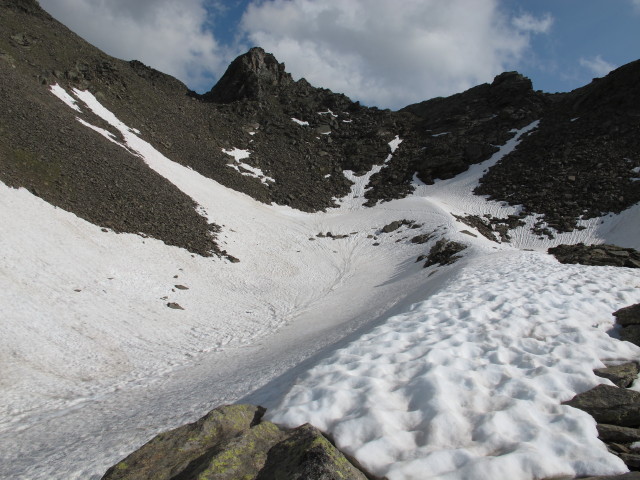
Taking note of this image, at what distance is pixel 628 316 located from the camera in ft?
25.7

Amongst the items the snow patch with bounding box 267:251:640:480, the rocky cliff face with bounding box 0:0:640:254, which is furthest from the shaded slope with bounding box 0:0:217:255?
the snow patch with bounding box 267:251:640:480

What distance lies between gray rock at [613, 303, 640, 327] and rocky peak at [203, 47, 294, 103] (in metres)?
74.5

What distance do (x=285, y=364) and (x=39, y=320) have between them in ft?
33.7

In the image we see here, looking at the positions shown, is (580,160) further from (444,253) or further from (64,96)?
(64,96)

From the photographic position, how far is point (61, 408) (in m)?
10.5

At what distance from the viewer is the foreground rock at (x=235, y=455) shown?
387 cm

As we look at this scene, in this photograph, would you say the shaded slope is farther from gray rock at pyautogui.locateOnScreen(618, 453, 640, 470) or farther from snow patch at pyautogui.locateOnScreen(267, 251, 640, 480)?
gray rock at pyautogui.locateOnScreen(618, 453, 640, 470)

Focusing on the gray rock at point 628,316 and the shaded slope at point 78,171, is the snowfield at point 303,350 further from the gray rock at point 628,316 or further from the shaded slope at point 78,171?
the shaded slope at point 78,171

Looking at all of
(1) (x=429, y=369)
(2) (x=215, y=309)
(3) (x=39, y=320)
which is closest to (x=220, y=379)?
(1) (x=429, y=369)

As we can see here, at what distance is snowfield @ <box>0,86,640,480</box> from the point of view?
4.76 m

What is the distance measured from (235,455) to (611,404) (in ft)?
15.5

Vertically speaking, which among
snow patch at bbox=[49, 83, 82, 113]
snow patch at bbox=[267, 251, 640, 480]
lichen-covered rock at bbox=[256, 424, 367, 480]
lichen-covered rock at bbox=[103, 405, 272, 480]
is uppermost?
snow patch at bbox=[49, 83, 82, 113]

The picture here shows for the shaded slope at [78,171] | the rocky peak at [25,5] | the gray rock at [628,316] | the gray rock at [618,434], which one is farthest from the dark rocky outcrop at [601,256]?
the rocky peak at [25,5]

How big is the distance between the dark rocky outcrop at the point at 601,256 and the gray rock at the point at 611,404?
13.4 metres
